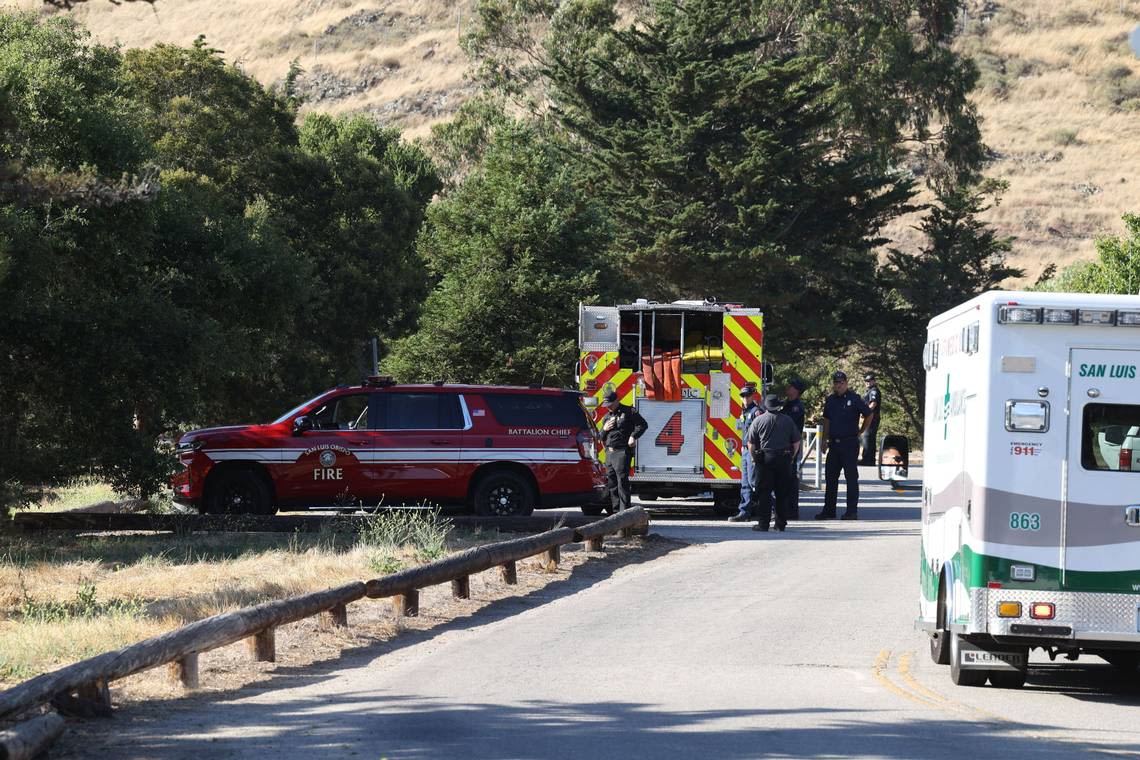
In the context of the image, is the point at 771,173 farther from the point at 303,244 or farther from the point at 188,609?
the point at 188,609

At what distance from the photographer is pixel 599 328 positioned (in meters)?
24.0

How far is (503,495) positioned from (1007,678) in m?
11.5

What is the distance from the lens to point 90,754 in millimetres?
8141

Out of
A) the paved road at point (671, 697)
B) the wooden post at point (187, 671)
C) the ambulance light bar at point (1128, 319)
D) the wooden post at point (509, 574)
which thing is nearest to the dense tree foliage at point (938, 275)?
the wooden post at point (509, 574)

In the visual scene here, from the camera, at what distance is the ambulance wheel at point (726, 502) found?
2444 centimetres

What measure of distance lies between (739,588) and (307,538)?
635 centimetres

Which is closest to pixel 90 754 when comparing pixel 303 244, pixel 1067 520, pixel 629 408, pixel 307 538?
pixel 1067 520

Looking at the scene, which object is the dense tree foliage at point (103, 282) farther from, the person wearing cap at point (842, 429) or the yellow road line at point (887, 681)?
the person wearing cap at point (842, 429)

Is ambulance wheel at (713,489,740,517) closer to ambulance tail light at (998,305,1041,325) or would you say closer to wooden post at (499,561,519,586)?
wooden post at (499,561,519,586)

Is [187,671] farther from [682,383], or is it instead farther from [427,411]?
[682,383]

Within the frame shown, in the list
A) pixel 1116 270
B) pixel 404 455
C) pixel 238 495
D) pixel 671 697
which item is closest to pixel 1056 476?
pixel 671 697

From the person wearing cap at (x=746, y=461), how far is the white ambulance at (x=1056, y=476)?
13370mm

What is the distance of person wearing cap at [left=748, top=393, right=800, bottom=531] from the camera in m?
21.5

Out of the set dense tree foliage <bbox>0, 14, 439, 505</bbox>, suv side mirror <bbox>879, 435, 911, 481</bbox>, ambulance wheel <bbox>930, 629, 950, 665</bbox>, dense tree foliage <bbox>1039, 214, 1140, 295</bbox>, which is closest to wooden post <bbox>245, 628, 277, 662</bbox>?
ambulance wheel <bbox>930, 629, 950, 665</bbox>
